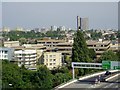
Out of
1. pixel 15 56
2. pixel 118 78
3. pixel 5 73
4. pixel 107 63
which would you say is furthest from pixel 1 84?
pixel 15 56

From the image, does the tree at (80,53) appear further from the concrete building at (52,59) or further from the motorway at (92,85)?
the concrete building at (52,59)

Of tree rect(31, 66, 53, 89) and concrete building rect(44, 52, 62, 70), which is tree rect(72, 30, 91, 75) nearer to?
tree rect(31, 66, 53, 89)

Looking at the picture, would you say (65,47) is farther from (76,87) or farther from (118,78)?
(76,87)

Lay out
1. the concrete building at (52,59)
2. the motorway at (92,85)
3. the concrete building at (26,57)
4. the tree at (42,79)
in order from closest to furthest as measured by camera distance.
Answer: the motorway at (92,85) < the tree at (42,79) < the concrete building at (52,59) < the concrete building at (26,57)

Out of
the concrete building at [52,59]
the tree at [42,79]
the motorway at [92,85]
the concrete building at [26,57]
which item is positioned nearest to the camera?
the motorway at [92,85]

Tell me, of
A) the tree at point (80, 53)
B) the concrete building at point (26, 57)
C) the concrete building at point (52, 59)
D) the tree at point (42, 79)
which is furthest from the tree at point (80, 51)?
the concrete building at point (26, 57)

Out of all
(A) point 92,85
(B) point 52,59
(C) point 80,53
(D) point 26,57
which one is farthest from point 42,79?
(D) point 26,57

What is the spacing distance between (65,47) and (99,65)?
36.5 ft

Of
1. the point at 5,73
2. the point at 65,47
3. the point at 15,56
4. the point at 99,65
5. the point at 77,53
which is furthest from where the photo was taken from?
the point at 65,47

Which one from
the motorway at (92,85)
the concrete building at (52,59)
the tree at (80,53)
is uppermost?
the tree at (80,53)

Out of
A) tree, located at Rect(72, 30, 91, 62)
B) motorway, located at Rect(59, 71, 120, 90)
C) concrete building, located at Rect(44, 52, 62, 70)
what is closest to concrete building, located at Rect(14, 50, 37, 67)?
concrete building, located at Rect(44, 52, 62, 70)

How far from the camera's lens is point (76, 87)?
369 inches

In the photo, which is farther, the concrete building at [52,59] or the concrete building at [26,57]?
the concrete building at [26,57]

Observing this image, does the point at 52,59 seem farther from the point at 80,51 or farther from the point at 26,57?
the point at 80,51
